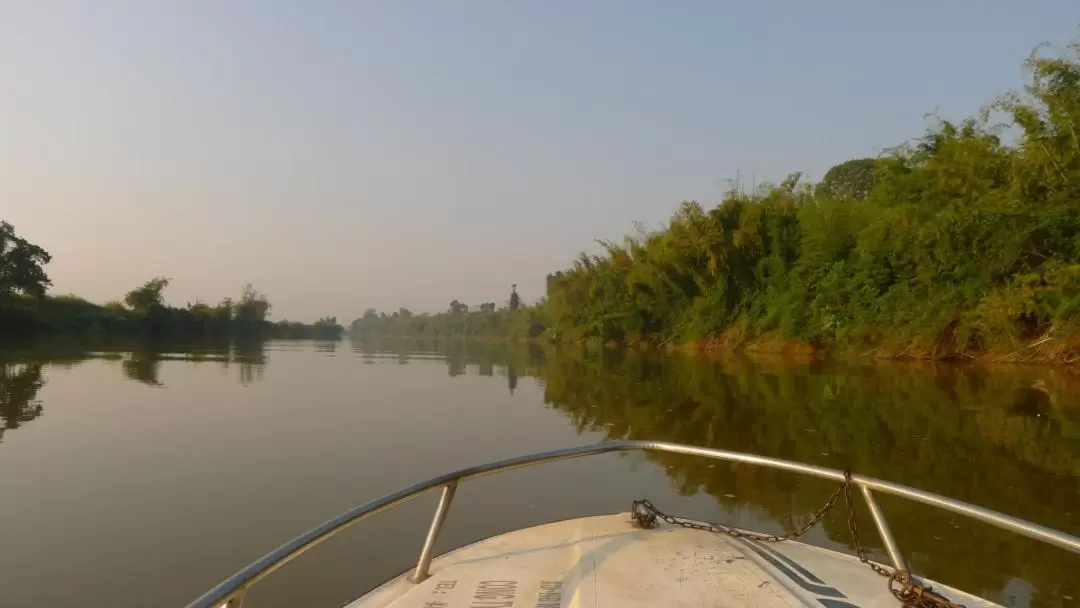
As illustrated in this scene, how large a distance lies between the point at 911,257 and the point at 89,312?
4575 centimetres

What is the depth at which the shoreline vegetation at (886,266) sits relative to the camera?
15.3m

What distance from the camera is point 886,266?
67.9 feet

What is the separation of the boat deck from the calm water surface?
1.16 metres

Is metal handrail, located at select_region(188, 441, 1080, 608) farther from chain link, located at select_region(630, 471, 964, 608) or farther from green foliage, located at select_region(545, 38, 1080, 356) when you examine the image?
green foliage, located at select_region(545, 38, 1080, 356)

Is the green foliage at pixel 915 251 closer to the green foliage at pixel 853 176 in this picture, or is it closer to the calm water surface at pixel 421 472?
the calm water surface at pixel 421 472

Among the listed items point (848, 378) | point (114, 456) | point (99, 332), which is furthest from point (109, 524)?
point (99, 332)

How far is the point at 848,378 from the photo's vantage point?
13477 millimetres

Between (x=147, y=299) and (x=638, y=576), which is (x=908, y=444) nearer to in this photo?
(x=638, y=576)

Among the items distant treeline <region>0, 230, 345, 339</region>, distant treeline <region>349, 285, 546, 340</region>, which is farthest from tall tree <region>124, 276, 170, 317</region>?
distant treeline <region>349, 285, 546, 340</region>

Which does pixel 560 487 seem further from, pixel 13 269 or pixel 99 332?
pixel 99 332

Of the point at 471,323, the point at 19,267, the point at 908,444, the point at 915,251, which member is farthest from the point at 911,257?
the point at 471,323

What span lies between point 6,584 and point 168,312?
53.3 m

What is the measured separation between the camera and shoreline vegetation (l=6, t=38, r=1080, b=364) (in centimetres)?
1531

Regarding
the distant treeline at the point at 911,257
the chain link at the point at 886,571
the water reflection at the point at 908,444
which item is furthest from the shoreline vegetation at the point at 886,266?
the chain link at the point at 886,571
